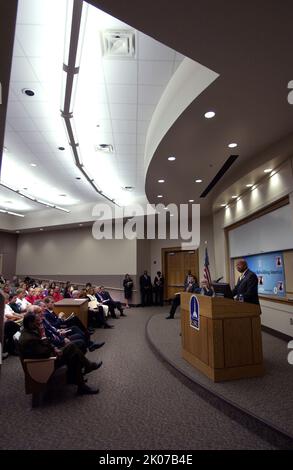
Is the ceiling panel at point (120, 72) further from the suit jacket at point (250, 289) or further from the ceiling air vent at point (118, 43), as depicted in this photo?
the suit jacket at point (250, 289)

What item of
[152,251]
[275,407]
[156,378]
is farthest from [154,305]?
[275,407]

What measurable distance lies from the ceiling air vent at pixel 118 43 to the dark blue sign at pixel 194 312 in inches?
138

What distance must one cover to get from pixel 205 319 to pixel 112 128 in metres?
4.12

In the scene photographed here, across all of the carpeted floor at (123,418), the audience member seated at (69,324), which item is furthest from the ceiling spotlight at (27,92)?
the carpeted floor at (123,418)

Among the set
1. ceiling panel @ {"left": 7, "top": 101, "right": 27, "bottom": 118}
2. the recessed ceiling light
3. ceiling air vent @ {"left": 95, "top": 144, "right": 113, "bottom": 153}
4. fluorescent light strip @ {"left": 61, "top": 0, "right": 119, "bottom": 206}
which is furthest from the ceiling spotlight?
the recessed ceiling light

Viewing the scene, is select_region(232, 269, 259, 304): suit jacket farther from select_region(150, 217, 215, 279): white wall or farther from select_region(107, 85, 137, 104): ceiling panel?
select_region(150, 217, 215, 279): white wall

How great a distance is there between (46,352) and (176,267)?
960 cm

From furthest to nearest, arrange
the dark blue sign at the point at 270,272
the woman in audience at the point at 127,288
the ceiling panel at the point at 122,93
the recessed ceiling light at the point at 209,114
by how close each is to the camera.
Answer: the woman in audience at the point at 127,288 → the dark blue sign at the point at 270,272 → the ceiling panel at the point at 122,93 → the recessed ceiling light at the point at 209,114

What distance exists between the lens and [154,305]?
12078 millimetres

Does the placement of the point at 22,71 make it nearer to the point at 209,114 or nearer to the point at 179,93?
the point at 179,93

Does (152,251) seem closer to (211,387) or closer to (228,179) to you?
(228,179)

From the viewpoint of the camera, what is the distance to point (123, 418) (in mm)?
2758

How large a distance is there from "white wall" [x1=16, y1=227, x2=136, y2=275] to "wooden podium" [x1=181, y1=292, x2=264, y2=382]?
8.55 m

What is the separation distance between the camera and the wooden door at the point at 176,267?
12.0 metres
